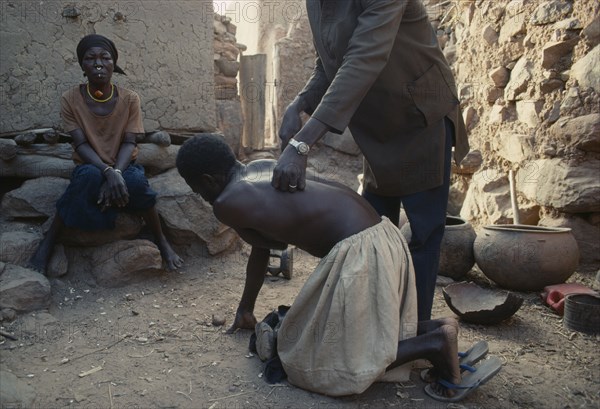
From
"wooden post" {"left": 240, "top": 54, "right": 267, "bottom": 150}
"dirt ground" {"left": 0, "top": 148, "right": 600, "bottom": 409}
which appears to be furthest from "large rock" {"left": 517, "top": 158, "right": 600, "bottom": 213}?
"wooden post" {"left": 240, "top": 54, "right": 267, "bottom": 150}

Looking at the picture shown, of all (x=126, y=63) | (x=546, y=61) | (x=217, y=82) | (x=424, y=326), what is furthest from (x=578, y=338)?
(x=217, y=82)

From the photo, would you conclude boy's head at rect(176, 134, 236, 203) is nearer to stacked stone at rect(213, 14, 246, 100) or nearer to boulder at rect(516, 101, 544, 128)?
boulder at rect(516, 101, 544, 128)

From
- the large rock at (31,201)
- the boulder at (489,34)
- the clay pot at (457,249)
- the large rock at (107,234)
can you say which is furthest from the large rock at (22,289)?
the boulder at (489,34)

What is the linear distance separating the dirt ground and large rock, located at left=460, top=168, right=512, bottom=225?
110 centimetres

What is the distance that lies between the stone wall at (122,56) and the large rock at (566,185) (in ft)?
8.79

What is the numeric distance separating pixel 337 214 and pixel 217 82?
386 cm

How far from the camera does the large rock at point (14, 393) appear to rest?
5.59 ft

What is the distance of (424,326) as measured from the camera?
6.38 ft

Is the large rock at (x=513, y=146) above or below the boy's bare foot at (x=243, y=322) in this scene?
above

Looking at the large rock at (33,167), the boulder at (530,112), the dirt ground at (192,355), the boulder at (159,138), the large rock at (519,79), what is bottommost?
the dirt ground at (192,355)

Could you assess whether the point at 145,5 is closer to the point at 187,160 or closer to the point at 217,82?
the point at 217,82

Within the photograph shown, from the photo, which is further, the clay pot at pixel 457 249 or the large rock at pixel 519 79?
the large rock at pixel 519 79

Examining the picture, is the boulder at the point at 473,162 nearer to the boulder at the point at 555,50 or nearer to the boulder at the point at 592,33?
the boulder at the point at 555,50

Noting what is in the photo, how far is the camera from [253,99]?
6105mm
